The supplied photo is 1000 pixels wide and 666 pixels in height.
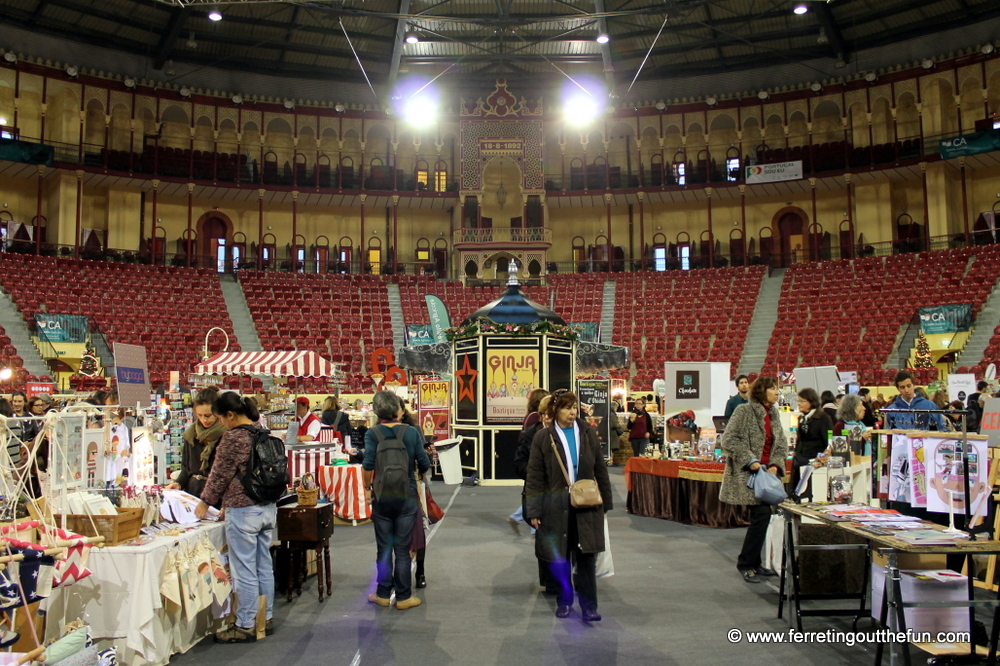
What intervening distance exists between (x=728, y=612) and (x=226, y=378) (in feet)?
60.8

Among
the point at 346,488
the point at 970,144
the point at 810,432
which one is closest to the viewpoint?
the point at 810,432

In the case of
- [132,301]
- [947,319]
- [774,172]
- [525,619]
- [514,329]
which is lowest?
[525,619]

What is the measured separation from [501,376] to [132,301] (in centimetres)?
1647

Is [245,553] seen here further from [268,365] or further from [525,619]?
[268,365]

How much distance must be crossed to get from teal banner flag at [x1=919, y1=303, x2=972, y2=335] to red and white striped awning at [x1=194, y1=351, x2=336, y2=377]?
16.9 meters

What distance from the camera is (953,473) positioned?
545cm

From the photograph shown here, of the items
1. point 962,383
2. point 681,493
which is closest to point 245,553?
point 681,493

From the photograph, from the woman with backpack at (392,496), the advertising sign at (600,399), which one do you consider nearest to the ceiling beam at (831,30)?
A: the advertising sign at (600,399)

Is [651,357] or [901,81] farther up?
[901,81]

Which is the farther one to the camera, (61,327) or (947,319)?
(947,319)

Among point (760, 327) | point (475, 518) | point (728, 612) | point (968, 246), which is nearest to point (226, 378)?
point (475, 518)

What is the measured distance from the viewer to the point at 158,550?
5.18 metres

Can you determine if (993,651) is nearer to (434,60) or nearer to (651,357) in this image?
(651,357)

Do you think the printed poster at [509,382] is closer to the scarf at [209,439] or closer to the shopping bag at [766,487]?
the shopping bag at [766,487]
